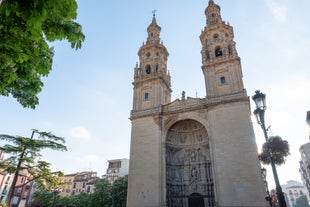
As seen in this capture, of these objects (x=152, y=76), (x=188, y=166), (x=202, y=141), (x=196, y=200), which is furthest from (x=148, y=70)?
(x=196, y=200)

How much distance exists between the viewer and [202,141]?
23875mm

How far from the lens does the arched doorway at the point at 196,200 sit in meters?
21.2

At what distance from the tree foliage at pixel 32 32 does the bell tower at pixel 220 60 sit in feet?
67.9

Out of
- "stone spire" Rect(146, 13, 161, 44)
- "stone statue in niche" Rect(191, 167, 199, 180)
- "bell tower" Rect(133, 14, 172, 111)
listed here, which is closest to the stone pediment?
"bell tower" Rect(133, 14, 172, 111)

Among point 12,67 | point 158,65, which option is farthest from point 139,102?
point 12,67

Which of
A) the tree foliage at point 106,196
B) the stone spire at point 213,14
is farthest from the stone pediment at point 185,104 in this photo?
the tree foliage at point 106,196

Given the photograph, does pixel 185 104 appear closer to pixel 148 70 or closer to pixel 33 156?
pixel 148 70

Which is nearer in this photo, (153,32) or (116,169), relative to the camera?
(153,32)

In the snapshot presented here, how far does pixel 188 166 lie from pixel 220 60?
12552mm

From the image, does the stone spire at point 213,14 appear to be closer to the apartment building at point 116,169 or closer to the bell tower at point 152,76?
the bell tower at point 152,76

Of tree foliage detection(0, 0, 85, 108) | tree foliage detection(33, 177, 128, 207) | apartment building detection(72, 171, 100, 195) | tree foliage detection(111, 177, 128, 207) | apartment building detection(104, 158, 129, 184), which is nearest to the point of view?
tree foliage detection(0, 0, 85, 108)

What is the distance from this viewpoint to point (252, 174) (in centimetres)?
1786

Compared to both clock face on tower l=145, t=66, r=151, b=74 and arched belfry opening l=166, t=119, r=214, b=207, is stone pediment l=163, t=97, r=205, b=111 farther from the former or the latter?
clock face on tower l=145, t=66, r=151, b=74

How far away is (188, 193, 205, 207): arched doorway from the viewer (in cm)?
2125
